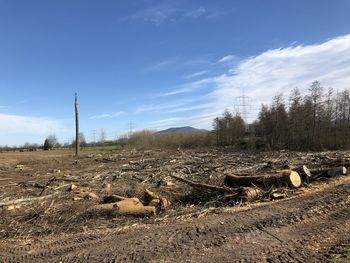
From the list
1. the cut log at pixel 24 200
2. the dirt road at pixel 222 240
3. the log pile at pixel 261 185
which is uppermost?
the log pile at pixel 261 185

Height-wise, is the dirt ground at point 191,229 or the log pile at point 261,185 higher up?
the log pile at point 261,185

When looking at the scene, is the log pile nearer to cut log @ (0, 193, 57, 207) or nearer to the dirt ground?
the dirt ground

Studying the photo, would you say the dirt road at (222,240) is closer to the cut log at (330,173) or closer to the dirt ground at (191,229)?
the dirt ground at (191,229)

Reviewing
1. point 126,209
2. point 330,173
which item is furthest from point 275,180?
point 126,209

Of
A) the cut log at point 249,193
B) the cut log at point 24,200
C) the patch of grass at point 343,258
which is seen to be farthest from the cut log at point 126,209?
the patch of grass at point 343,258

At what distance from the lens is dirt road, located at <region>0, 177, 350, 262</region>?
570 centimetres

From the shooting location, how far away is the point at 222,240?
632cm

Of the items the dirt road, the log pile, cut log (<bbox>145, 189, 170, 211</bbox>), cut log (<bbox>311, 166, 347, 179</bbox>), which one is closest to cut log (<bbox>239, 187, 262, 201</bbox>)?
the log pile

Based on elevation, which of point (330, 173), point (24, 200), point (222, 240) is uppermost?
point (330, 173)

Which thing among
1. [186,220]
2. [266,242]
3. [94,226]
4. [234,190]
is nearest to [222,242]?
[266,242]

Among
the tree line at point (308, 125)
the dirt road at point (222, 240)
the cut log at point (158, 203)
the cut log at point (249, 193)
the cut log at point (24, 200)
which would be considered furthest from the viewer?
the tree line at point (308, 125)

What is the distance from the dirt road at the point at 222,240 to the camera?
5699mm

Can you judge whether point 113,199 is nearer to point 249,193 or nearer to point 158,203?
point 158,203

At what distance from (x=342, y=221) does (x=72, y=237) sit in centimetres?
543
